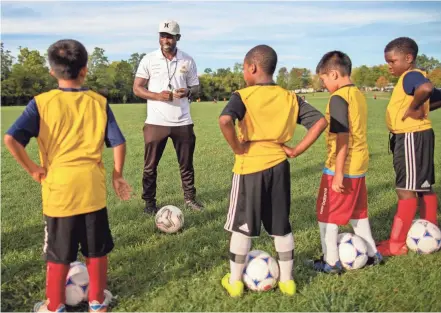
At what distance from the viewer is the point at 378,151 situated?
12578 millimetres

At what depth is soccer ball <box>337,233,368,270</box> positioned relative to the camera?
176 inches

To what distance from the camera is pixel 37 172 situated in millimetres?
3375

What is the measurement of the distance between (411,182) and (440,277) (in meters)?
1.10

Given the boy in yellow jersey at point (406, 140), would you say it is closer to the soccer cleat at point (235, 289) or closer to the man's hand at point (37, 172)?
the soccer cleat at point (235, 289)

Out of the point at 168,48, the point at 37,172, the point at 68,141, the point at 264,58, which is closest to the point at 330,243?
the point at 264,58

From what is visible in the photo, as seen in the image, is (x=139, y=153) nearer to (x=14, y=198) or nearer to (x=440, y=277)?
(x=14, y=198)

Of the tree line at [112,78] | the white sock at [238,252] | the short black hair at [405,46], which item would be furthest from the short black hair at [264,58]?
the tree line at [112,78]

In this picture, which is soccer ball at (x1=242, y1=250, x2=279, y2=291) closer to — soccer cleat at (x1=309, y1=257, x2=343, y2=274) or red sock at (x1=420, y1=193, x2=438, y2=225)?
soccer cleat at (x1=309, y1=257, x2=343, y2=274)

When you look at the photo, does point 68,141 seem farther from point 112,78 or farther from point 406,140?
point 112,78

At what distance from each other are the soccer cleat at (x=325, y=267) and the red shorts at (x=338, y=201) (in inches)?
17.9

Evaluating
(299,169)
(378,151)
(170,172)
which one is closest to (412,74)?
(299,169)

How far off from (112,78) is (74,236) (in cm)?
8946

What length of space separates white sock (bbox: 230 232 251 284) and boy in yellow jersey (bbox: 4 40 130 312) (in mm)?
1114

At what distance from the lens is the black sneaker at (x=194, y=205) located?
6.72 m
